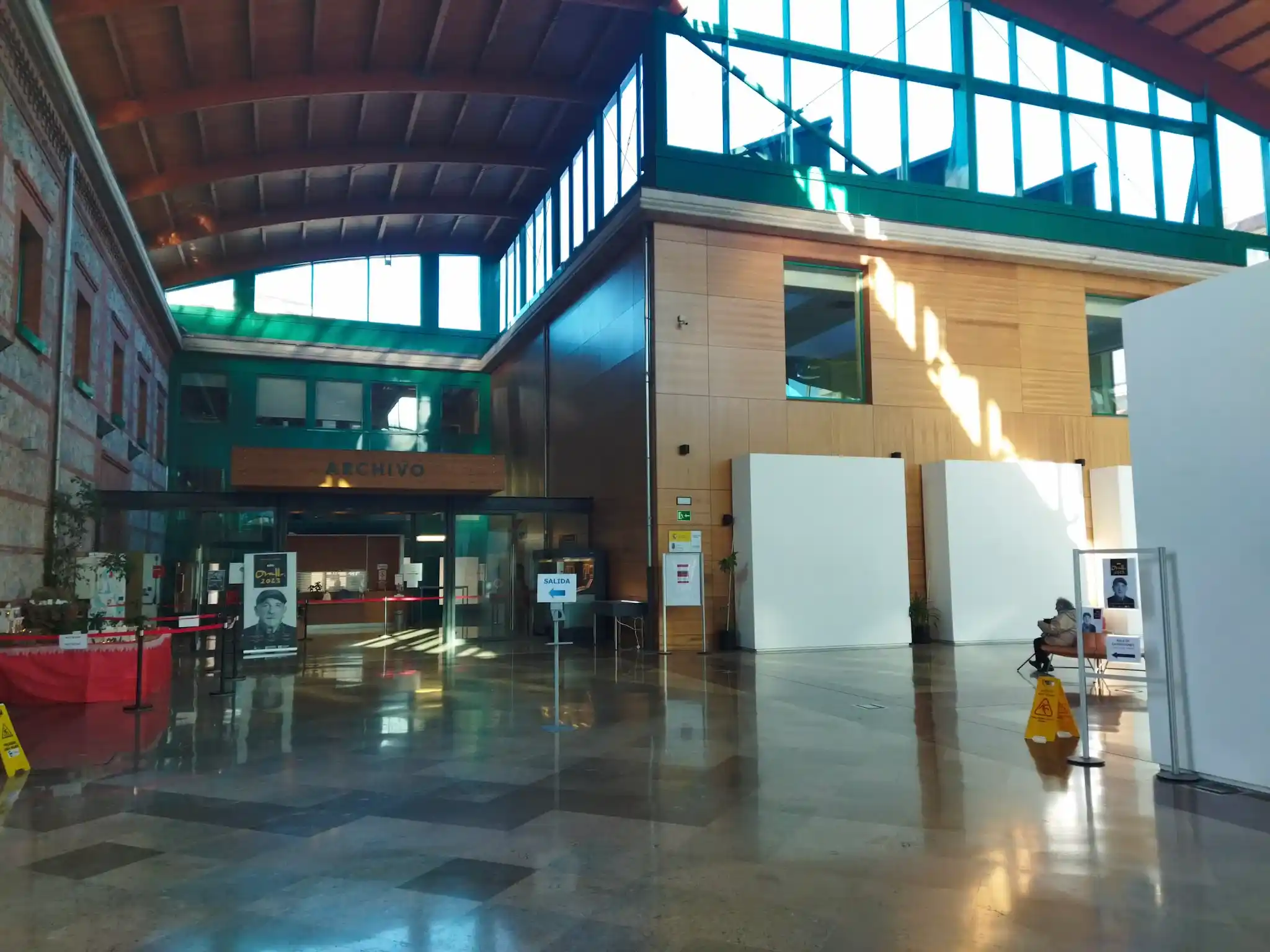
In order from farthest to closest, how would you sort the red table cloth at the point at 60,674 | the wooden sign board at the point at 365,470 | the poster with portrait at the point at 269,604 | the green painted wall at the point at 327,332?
the green painted wall at the point at 327,332 < the wooden sign board at the point at 365,470 < the poster with portrait at the point at 269,604 < the red table cloth at the point at 60,674

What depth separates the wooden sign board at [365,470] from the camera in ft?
50.8

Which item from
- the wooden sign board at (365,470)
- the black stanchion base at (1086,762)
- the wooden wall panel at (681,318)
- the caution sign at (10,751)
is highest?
the wooden wall panel at (681,318)

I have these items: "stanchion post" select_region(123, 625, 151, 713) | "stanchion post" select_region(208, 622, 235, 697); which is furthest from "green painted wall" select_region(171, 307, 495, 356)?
"stanchion post" select_region(123, 625, 151, 713)

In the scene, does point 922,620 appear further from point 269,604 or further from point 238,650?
point 238,650

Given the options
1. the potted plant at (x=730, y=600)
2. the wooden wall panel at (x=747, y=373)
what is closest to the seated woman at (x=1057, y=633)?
the potted plant at (x=730, y=600)

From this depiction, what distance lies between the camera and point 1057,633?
1179 cm

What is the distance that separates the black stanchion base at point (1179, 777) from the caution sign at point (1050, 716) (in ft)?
4.55

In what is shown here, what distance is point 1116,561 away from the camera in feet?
23.4

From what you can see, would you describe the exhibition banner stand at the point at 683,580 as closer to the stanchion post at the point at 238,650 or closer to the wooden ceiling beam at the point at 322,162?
the stanchion post at the point at 238,650

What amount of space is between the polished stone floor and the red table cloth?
1.04 metres

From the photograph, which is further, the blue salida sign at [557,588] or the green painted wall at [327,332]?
the green painted wall at [327,332]

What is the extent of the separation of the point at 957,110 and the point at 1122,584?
14744mm

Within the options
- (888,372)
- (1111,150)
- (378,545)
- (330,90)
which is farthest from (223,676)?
(1111,150)

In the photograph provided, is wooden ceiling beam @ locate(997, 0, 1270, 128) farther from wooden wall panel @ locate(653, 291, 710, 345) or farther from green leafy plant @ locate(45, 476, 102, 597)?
green leafy plant @ locate(45, 476, 102, 597)
